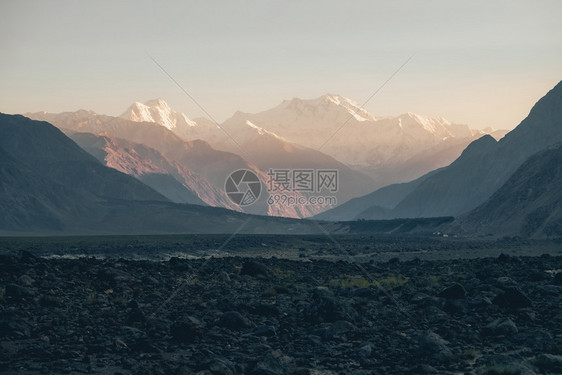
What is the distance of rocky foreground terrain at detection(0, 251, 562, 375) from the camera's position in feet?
60.5

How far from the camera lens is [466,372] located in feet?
57.5

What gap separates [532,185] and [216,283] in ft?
374

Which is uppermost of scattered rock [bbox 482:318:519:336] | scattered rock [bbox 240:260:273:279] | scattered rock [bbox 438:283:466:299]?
scattered rock [bbox 438:283:466:299]

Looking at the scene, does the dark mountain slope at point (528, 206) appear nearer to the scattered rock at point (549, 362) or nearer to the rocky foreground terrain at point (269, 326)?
the rocky foreground terrain at point (269, 326)

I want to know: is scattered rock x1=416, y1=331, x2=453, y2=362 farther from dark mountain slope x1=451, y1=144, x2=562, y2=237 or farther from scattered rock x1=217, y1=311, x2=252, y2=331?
dark mountain slope x1=451, y1=144, x2=562, y2=237

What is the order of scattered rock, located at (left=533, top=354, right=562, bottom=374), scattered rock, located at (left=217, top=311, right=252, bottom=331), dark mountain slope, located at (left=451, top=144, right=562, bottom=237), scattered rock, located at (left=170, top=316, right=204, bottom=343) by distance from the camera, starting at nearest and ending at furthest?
scattered rock, located at (left=533, top=354, right=562, bottom=374) → scattered rock, located at (left=170, top=316, right=204, bottom=343) → scattered rock, located at (left=217, top=311, right=252, bottom=331) → dark mountain slope, located at (left=451, top=144, right=562, bottom=237)

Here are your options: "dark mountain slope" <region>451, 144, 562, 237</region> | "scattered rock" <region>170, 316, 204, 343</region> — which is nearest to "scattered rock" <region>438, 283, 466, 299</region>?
"scattered rock" <region>170, 316, 204, 343</region>

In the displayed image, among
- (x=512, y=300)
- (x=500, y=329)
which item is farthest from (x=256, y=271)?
(x=500, y=329)

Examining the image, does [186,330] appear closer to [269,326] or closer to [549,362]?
[269,326]

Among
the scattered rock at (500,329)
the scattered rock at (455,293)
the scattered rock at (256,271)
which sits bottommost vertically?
the scattered rock at (256,271)

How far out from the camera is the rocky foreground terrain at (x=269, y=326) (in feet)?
60.5

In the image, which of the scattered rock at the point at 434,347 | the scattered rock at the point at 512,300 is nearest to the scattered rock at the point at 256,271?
the scattered rock at the point at 512,300

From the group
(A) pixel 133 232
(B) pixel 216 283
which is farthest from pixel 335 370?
(A) pixel 133 232

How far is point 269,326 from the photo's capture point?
2291 centimetres
